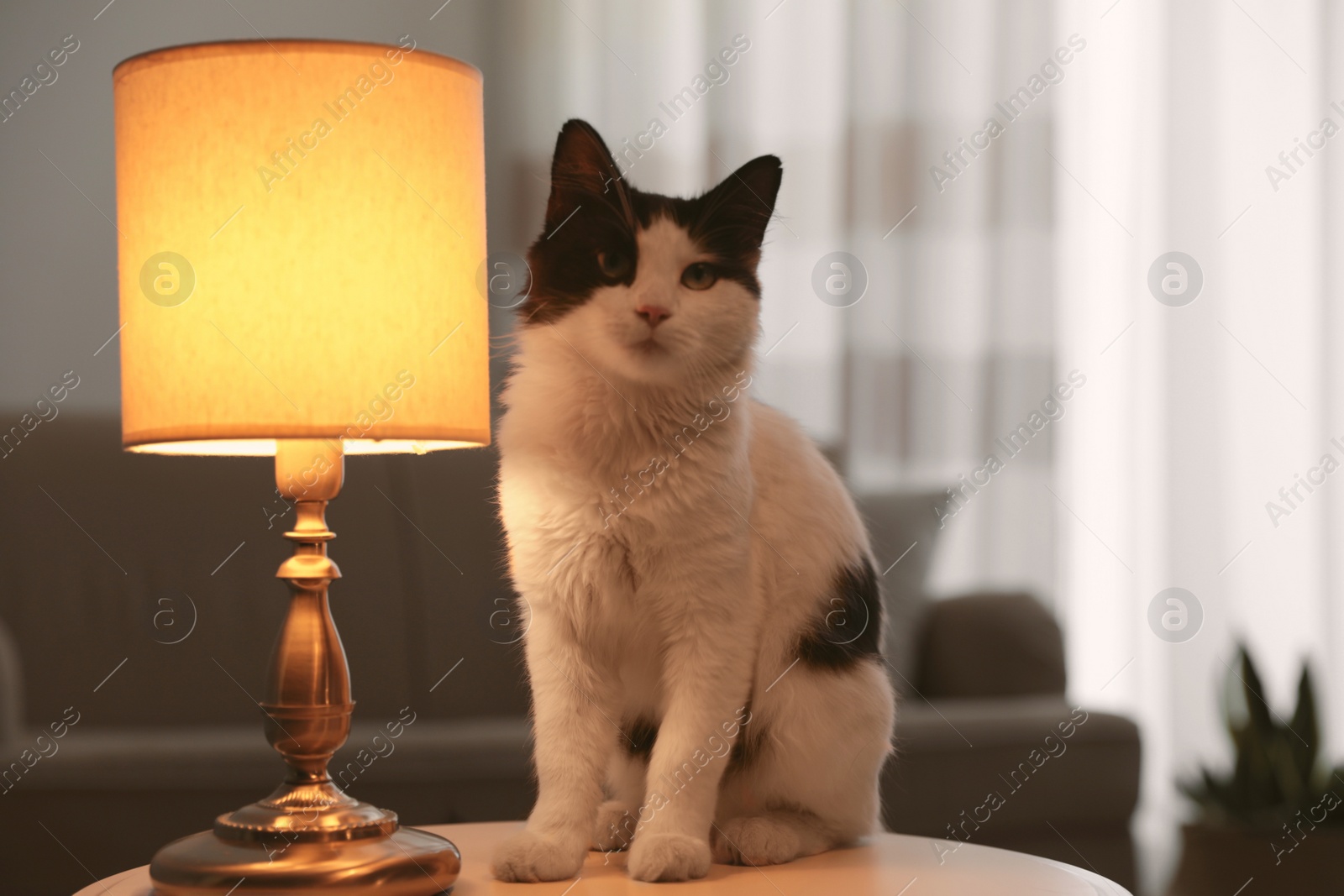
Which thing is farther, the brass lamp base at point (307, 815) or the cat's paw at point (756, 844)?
the cat's paw at point (756, 844)

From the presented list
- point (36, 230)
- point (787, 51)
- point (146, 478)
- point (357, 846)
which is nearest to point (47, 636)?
point (146, 478)

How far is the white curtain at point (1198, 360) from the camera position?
2.99 metres

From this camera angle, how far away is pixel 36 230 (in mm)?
2676

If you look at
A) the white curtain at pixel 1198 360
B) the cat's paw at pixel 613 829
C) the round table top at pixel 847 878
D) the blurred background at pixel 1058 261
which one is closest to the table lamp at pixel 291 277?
the round table top at pixel 847 878

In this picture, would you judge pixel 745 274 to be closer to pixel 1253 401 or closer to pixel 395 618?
pixel 395 618

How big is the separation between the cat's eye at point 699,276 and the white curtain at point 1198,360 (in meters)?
2.19

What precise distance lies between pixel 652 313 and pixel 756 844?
55 cm

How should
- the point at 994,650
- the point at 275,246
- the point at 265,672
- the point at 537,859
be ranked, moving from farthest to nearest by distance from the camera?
the point at 994,650, the point at 265,672, the point at 537,859, the point at 275,246

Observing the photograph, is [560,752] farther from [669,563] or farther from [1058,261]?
[1058,261]

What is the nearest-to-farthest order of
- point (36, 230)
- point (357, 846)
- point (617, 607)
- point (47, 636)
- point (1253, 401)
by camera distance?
point (357, 846) → point (617, 607) → point (47, 636) → point (36, 230) → point (1253, 401)

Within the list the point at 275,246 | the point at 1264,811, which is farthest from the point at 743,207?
the point at 1264,811

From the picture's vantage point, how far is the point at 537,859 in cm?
100

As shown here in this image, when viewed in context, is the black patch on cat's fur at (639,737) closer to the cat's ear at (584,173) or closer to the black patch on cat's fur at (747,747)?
the black patch on cat's fur at (747,747)

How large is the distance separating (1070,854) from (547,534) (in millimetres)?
1720
